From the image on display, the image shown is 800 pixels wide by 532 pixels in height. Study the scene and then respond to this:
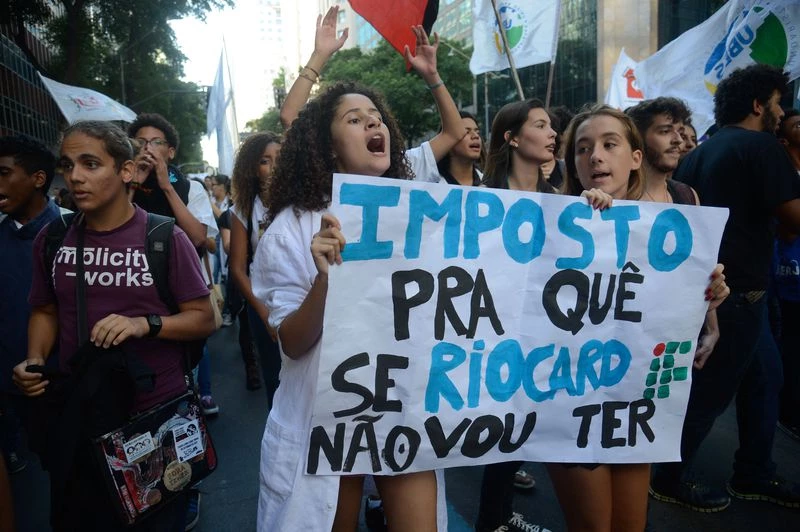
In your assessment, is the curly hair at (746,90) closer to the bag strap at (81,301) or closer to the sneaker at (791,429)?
the sneaker at (791,429)

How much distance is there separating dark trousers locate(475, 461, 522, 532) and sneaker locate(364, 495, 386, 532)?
0.58 meters

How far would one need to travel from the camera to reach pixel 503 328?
6.47ft

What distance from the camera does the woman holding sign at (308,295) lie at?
5.88 ft

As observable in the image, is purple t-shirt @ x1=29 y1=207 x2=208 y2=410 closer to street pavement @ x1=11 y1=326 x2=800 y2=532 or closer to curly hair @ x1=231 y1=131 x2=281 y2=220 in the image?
street pavement @ x1=11 y1=326 x2=800 y2=532

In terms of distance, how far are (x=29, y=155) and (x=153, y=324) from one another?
1554 mm

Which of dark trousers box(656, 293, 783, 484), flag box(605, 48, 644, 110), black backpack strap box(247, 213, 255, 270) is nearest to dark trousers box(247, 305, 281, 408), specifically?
black backpack strap box(247, 213, 255, 270)

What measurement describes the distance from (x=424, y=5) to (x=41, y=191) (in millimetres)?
2221

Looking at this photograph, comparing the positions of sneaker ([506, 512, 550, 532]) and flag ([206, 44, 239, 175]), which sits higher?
flag ([206, 44, 239, 175])

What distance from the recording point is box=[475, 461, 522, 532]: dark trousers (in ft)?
8.55

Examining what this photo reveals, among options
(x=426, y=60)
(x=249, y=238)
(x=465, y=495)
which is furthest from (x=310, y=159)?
(x=465, y=495)

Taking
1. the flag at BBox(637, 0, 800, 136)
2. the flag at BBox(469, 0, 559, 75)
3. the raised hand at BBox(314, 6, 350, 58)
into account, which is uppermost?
the flag at BBox(469, 0, 559, 75)

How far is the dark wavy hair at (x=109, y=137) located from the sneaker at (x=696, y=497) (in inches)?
119

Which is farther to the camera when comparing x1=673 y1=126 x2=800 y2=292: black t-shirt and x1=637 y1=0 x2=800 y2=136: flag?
x1=637 y1=0 x2=800 y2=136: flag

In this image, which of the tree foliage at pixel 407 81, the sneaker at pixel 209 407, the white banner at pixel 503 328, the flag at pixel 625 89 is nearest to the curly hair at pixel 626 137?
the white banner at pixel 503 328
